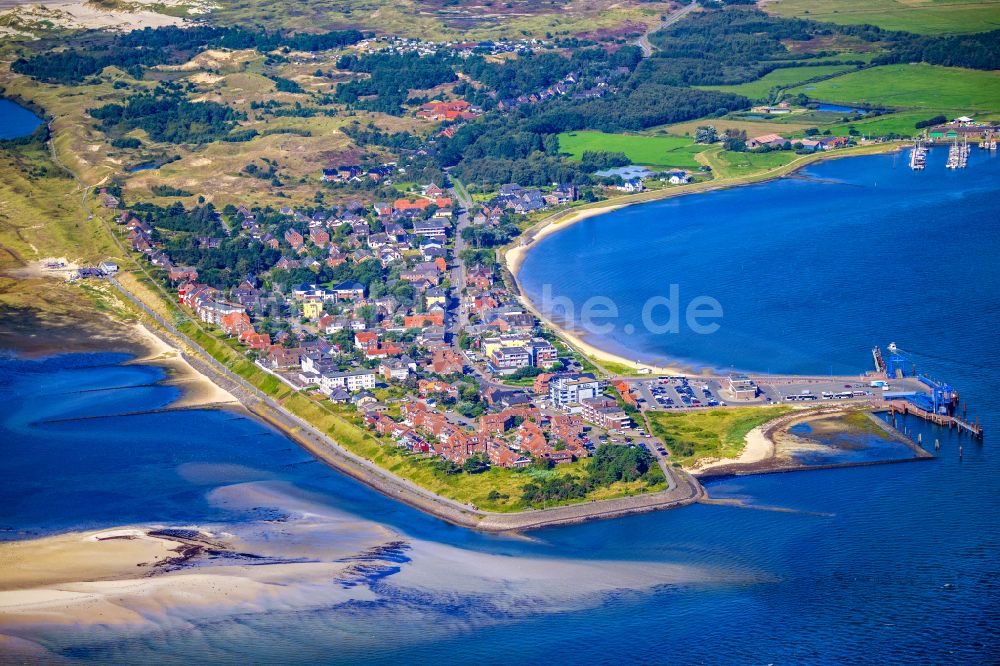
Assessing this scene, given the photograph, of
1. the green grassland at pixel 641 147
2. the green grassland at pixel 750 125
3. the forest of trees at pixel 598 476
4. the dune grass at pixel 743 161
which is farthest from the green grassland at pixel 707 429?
the green grassland at pixel 750 125

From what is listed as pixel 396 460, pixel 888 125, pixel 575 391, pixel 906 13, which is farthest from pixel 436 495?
pixel 906 13

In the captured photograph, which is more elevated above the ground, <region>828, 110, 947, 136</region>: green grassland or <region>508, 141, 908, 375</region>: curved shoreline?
<region>828, 110, 947, 136</region>: green grassland

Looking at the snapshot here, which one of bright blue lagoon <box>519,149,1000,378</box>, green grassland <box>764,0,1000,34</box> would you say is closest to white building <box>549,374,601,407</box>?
bright blue lagoon <box>519,149,1000,378</box>

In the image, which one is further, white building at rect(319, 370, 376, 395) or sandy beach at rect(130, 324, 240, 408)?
sandy beach at rect(130, 324, 240, 408)

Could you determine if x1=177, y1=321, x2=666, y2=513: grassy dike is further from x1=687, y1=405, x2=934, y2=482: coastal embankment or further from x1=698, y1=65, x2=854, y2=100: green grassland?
x1=698, y1=65, x2=854, y2=100: green grassland

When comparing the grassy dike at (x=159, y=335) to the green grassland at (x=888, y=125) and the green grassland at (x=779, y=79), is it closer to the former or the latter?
the green grassland at (x=888, y=125)

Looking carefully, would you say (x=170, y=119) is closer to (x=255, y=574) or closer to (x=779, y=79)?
(x=779, y=79)

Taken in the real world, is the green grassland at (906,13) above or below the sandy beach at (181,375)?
above
